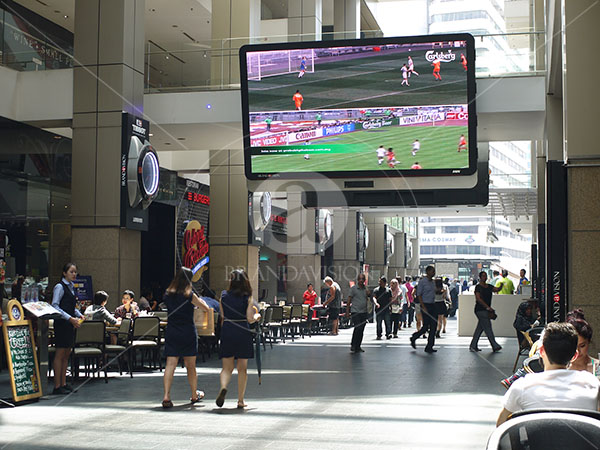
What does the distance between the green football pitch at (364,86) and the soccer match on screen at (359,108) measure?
17mm

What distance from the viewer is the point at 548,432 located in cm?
296

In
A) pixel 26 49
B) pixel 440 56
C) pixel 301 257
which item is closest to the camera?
pixel 440 56

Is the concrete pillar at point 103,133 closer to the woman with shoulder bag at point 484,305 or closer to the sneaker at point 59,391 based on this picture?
the sneaker at point 59,391

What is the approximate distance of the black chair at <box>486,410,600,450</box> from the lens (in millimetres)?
2908

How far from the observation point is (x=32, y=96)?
15.2 meters

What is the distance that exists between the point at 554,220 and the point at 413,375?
3664mm

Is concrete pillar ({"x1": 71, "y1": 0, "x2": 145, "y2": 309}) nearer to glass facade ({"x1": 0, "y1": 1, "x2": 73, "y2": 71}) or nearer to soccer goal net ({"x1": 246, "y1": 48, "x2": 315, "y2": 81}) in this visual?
glass facade ({"x1": 0, "y1": 1, "x2": 73, "y2": 71})

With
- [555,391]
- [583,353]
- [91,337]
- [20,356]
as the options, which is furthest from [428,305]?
[555,391]

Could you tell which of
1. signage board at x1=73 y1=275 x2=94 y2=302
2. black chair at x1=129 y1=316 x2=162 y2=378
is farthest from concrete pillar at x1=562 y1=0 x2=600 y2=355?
signage board at x1=73 y1=275 x2=94 y2=302

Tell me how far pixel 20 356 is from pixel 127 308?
460 centimetres

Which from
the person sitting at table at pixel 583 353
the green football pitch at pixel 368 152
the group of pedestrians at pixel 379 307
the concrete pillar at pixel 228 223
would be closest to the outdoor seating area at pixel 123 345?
the group of pedestrians at pixel 379 307

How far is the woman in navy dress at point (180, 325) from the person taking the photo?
8.11 m

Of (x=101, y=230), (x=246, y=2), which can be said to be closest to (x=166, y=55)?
(x=246, y=2)

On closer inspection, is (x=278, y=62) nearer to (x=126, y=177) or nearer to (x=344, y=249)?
(x=126, y=177)
